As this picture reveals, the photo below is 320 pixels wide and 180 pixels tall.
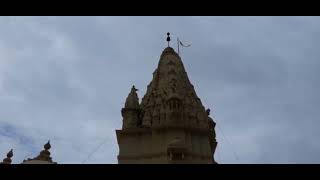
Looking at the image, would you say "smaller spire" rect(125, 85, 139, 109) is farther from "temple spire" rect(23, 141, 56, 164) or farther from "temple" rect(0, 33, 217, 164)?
"temple spire" rect(23, 141, 56, 164)

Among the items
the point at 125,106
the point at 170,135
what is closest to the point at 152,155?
the point at 170,135

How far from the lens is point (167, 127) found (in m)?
25.3

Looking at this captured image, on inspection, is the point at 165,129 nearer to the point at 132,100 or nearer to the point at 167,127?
the point at 167,127

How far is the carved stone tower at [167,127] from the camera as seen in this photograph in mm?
24609

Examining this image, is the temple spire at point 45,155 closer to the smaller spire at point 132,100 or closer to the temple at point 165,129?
Answer: the temple at point 165,129

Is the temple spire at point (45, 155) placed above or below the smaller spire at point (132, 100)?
below

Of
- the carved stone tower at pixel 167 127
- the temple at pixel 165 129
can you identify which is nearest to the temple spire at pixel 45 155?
the temple at pixel 165 129

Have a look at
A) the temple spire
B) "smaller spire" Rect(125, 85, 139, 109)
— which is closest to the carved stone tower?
"smaller spire" Rect(125, 85, 139, 109)

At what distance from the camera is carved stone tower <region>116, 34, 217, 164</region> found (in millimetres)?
24609
